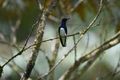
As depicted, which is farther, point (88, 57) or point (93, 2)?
point (93, 2)

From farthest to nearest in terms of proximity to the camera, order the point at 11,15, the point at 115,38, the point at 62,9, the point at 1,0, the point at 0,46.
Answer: the point at 0,46 < the point at 11,15 < the point at 62,9 < the point at 1,0 < the point at 115,38

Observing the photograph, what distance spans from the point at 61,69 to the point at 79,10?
3.97 meters

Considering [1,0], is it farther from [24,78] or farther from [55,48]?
[24,78]

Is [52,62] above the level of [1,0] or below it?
below

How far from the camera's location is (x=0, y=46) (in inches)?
229

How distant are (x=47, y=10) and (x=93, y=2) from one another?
0.48 meters

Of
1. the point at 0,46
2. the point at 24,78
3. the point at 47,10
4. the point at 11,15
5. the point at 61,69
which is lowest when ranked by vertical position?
the point at 61,69

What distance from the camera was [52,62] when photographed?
2.19 m

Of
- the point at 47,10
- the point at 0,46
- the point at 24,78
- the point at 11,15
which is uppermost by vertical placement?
the point at 47,10

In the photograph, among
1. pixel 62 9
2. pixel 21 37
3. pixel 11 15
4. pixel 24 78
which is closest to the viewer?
pixel 24 78

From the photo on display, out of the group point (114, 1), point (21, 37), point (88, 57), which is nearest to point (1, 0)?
point (88, 57)

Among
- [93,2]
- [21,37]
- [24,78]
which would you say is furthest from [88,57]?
[21,37]

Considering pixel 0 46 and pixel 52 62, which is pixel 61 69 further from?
pixel 52 62

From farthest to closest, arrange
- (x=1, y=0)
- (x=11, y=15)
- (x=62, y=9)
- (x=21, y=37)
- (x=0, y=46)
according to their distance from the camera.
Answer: (x=21, y=37)
(x=0, y=46)
(x=11, y=15)
(x=62, y=9)
(x=1, y=0)
